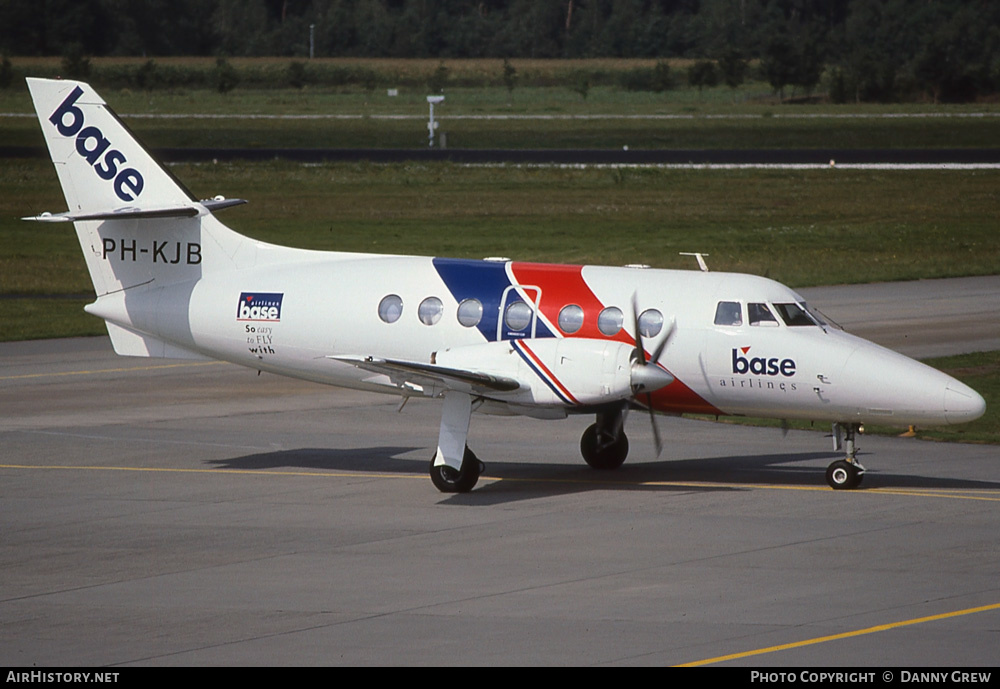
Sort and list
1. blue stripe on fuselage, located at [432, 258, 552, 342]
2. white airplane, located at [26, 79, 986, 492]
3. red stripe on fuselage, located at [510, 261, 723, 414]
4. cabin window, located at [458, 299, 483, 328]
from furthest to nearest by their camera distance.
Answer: cabin window, located at [458, 299, 483, 328] → blue stripe on fuselage, located at [432, 258, 552, 342] → red stripe on fuselage, located at [510, 261, 723, 414] → white airplane, located at [26, 79, 986, 492]

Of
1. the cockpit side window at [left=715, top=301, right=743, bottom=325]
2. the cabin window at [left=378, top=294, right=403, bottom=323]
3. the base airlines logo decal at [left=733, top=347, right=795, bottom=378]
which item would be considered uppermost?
the cockpit side window at [left=715, top=301, right=743, bottom=325]

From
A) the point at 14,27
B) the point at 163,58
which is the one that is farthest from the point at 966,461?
the point at 163,58

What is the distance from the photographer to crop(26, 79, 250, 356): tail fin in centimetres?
2302

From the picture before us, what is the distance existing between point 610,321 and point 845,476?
13.4 ft

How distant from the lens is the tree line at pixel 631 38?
462ft

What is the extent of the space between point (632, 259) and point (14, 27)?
111120 millimetres

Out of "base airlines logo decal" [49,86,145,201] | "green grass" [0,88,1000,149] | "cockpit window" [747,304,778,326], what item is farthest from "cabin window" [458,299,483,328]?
"green grass" [0,88,1000,149]

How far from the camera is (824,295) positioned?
1800 inches

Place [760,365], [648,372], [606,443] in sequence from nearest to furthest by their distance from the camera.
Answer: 1. [648,372]
2. [760,365]
3. [606,443]

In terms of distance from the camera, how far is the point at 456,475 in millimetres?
20344

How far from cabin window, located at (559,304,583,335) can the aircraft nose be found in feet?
17.2

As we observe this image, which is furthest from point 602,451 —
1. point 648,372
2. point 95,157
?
point 95,157

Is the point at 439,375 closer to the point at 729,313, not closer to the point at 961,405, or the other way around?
the point at 729,313

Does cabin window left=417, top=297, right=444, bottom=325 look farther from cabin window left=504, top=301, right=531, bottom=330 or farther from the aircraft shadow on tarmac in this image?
the aircraft shadow on tarmac
